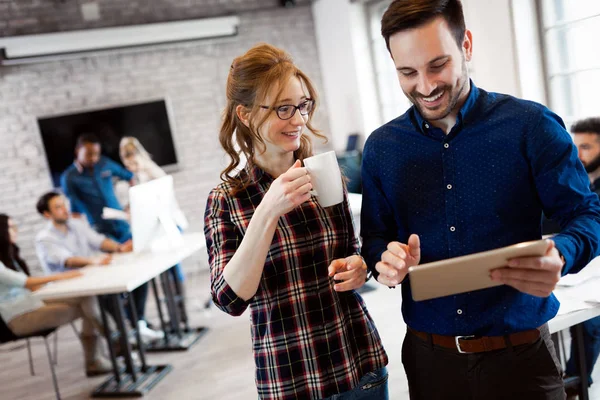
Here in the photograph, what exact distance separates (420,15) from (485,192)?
38 cm

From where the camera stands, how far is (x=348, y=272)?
118 cm

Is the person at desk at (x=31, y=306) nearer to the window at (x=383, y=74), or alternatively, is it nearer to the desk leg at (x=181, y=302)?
the desk leg at (x=181, y=302)

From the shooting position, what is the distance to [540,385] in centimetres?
112

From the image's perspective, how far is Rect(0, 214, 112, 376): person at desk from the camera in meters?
3.42

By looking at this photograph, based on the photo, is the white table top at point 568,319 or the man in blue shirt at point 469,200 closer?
the man in blue shirt at point 469,200

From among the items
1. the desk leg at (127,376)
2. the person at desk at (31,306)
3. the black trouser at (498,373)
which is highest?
the black trouser at (498,373)

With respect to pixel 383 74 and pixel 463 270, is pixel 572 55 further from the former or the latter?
pixel 463 270

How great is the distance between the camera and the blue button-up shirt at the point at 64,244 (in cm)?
394

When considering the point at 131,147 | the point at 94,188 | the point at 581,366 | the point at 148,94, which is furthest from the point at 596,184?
the point at 148,94

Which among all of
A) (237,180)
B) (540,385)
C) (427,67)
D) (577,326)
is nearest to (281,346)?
(237,180)

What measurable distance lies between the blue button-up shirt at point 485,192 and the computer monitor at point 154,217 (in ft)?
7.96

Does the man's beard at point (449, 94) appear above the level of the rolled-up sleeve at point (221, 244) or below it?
above

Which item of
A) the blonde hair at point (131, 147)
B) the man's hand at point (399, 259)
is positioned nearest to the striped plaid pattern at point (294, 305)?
the man's hand at point (399, 259)

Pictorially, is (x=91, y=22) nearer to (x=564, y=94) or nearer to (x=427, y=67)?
(x=564, y=94)
